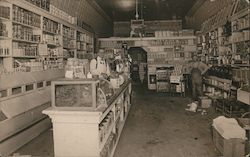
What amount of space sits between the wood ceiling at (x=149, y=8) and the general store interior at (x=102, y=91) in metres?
0.10

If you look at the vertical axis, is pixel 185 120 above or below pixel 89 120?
below

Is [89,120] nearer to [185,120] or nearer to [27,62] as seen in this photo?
[27,62]

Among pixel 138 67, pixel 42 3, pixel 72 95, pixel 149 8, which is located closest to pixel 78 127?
pixel 72 95

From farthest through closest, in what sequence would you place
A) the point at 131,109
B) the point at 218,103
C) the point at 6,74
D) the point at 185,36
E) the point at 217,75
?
the point at 185,36 → the point at 217,75 → the point at 131,109 → the point at 218,103 → the point at 6,74

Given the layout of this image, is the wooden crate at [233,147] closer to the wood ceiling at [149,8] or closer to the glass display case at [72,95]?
the glass display case at [72,95]

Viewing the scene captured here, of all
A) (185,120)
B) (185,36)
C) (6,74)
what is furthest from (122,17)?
(6,74)

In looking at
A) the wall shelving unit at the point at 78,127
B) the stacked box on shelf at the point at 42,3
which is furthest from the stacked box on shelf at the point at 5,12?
the wall shelving unit at the point at 78,127

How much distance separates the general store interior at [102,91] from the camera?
2.95 meters

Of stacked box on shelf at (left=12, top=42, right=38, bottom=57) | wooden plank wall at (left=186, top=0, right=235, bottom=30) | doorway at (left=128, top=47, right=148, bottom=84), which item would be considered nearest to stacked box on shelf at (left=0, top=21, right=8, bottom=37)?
stacked box on shelf at (left=12, top=42, right=38, bottom=57)

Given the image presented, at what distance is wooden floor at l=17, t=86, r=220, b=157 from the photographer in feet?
12.4

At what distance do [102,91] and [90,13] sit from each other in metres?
7.95

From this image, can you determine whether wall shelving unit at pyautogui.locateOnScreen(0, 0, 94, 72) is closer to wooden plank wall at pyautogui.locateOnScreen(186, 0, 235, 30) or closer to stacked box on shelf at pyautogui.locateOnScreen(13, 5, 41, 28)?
stacked box on shelf at pyautogui.locateOnScreen(13, 5, 41, 28)

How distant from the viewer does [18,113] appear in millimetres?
4105

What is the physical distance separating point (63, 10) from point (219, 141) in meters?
5.92
